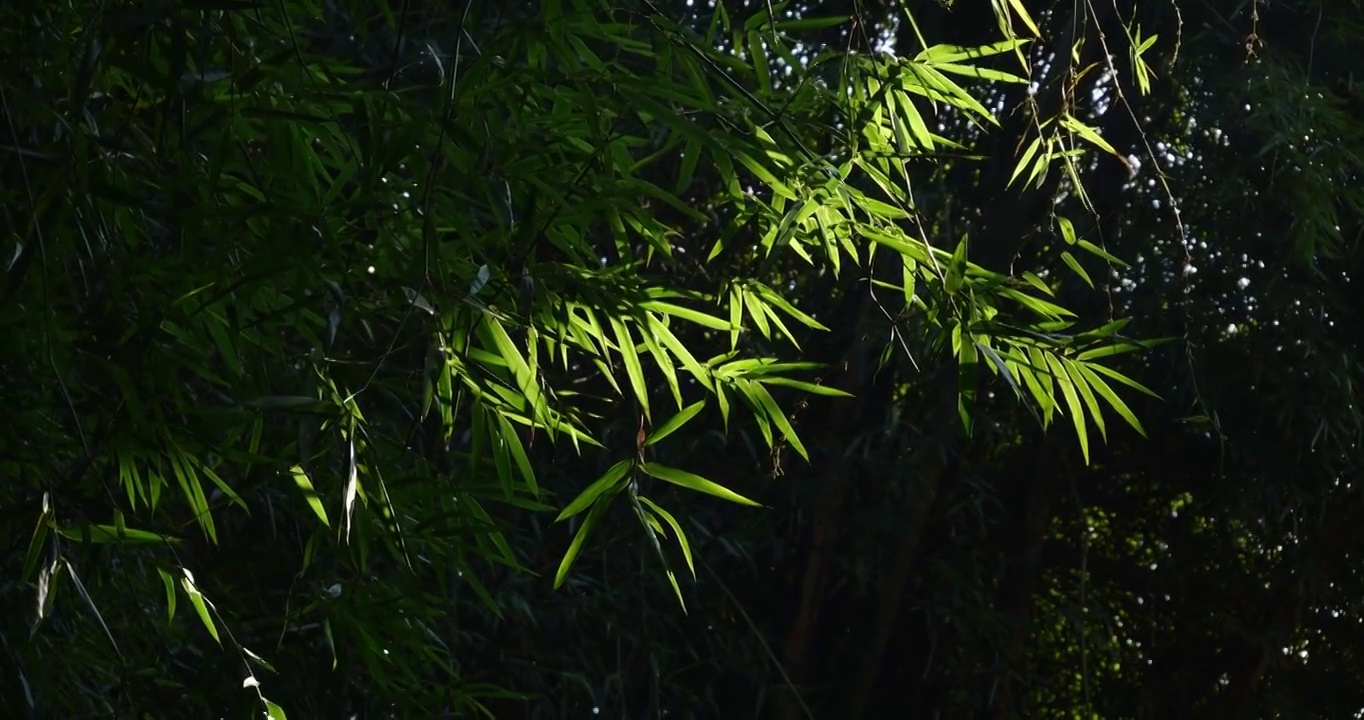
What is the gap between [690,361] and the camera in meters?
1.34

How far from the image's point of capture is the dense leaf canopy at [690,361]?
1.26m

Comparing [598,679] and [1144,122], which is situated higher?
[1144,122]

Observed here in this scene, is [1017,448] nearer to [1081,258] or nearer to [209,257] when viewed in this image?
[1081,258]

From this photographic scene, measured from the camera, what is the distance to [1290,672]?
2844mm

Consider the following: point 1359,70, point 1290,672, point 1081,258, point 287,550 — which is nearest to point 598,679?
point 287,550

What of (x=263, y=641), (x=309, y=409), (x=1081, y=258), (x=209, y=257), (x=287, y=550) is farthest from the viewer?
(x=1081, y=258)

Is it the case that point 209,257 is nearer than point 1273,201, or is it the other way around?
point 209,257

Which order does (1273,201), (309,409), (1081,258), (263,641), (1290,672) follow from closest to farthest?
(309,409) < (263,641) < (1273,201) < (1081,258) < (1290,672)

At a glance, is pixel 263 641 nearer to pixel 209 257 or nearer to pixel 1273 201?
pixel 209 257

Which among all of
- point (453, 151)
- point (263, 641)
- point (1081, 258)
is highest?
point (1081, 258)

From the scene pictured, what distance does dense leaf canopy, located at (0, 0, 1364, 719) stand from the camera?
1257 millimetres

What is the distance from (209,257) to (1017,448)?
1941 millimetres

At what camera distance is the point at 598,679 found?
2584 millimetres

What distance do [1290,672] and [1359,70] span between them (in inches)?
46.8
